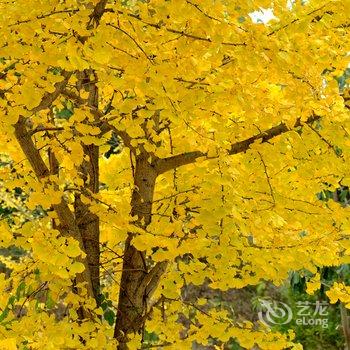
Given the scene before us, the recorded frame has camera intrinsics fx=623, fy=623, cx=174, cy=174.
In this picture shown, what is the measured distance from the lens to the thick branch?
333 cm

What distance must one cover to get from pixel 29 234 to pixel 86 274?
34.0 inches

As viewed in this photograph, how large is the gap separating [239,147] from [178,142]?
604 mm

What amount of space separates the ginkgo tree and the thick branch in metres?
0.01

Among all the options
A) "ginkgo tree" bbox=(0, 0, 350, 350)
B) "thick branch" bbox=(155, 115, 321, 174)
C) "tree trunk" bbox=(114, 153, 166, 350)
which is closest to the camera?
"ginkgo tree" bbox=(0, 0, 350, 350)

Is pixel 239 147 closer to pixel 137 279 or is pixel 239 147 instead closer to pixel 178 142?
pixel 178 142

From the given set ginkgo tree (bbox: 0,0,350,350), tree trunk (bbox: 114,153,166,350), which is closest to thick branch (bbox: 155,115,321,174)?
ginkgo tree (bbox: 0,0,350,350)

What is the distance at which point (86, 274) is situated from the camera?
12.2 ft

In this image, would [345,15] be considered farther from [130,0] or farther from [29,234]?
[29,234]

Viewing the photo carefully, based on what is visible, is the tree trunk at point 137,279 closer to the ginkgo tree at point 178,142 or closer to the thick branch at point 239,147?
the ginkgo tree at point 178,142

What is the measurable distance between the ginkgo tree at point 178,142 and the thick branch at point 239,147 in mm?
11

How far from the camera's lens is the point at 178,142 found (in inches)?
156

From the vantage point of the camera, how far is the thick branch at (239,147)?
131 inches

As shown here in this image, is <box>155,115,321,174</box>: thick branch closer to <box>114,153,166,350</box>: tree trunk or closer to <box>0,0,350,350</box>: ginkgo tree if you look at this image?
<box>0,0,350,350</box>: ginkgo tree

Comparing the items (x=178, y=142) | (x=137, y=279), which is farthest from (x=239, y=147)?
(x=137, y=279)
